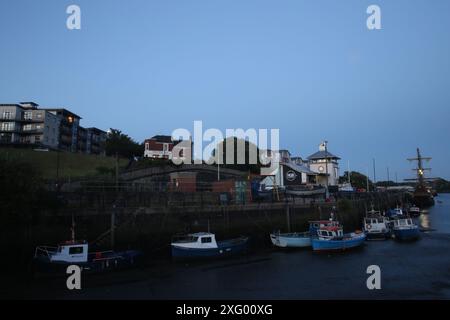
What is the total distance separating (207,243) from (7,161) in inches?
676

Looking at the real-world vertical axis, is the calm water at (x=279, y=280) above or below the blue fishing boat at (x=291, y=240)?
below

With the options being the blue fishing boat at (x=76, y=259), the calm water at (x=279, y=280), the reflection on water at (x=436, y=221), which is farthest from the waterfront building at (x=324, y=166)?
the blue fishing boat at (x=76, y=259)

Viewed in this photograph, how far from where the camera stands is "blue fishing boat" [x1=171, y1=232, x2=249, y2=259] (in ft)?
94.7

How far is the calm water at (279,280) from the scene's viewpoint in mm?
20406

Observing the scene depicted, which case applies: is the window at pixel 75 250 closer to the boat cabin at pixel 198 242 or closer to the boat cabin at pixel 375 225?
the boat cabin at pixel 198 242

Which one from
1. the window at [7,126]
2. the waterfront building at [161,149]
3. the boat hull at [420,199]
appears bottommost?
the boat hull at [420,199]

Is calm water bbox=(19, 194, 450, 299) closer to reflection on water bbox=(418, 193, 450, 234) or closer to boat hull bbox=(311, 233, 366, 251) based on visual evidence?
boat hull bbox=(311, 233, 366, 251)

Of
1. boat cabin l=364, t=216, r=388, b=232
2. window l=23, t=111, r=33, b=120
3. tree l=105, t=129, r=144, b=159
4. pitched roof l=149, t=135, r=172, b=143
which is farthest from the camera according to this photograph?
pitched roof l=149, t=135, r=172, b=143

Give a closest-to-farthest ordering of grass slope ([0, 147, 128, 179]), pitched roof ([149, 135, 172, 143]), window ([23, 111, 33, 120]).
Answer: grass slope ([0, 147, 128, 179]), window ([23, 111, 33, 120]), pitched roof ([149, 135, 172, 143])

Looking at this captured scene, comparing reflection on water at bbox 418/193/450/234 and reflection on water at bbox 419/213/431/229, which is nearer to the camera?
reflection on water at bbox 418/193/450/234

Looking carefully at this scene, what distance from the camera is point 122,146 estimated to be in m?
88.8

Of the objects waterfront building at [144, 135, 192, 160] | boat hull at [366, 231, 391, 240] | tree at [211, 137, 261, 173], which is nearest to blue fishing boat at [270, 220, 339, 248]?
boat hull at [366, 231, 391, 240]

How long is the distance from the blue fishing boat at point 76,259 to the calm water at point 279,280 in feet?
3.24

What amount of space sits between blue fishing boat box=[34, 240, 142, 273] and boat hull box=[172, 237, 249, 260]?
385cm
